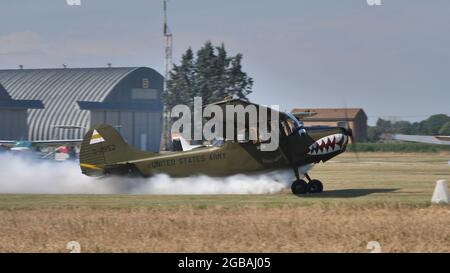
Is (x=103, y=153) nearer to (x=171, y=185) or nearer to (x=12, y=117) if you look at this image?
(x=171, y=185)

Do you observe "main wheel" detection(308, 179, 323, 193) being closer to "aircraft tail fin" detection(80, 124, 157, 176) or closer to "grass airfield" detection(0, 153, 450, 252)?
"grass airfield" detection(0, 153, 450, 252)

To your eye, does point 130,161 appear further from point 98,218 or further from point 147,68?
point 147,68

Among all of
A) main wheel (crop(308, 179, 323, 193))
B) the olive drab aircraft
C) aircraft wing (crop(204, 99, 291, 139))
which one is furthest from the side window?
main wheel (crop(308, 179, 323, 193))

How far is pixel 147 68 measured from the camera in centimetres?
10181

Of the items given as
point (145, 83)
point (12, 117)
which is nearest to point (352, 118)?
point (145, 83)

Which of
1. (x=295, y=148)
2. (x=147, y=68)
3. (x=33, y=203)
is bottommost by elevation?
(x=33, y=203)

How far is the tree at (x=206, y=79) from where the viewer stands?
76562 mm

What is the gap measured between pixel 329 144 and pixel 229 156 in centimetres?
352

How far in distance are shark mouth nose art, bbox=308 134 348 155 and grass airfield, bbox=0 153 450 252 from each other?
148cm

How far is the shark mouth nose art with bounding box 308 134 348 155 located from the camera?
26.1 meters

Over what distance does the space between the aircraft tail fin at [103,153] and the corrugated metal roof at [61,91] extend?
235 ft

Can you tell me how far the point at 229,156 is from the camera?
27125 mm

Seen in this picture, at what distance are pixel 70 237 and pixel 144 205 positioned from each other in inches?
265
